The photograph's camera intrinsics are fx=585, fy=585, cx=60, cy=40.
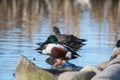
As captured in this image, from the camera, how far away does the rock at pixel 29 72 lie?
979 cm

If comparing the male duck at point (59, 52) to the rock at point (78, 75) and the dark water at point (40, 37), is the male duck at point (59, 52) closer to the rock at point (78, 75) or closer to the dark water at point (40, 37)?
the dark water at point (40, 37)

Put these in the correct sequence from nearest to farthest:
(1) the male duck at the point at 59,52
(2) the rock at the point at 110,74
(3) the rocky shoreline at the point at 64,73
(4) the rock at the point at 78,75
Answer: (2) the rock at the point at 110,74
(3) the rocky shoreline at the point at 64,73
(4) the rock at the point at 78,75
(1) the male duck at the point at 59,52

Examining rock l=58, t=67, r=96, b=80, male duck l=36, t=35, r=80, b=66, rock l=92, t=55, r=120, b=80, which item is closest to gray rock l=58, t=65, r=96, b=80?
rock l=58, t=67, r=96, b=80

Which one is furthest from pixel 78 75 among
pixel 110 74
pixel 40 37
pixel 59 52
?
pixel 40 37

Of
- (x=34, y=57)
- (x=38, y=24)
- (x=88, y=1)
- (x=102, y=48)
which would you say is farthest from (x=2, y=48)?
(x=88, y=1)

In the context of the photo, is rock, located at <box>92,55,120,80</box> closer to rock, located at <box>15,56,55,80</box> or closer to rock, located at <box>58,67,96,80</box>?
rock, located at <box>58,67,96,80</box>

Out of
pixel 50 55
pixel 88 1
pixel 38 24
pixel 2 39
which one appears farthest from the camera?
pixel 88 1

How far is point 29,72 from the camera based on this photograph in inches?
392

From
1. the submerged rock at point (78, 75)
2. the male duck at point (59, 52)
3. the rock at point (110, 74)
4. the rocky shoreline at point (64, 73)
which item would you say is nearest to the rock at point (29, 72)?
the rocky shoreline at point (64, 73)

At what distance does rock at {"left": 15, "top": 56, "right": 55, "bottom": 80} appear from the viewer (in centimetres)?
979

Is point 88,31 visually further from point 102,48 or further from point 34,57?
point 34,57

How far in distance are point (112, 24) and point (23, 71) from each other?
→ 14.7 metres

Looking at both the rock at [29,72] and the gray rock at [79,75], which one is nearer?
the gray rock at [79,75]

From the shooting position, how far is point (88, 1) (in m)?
44.8
